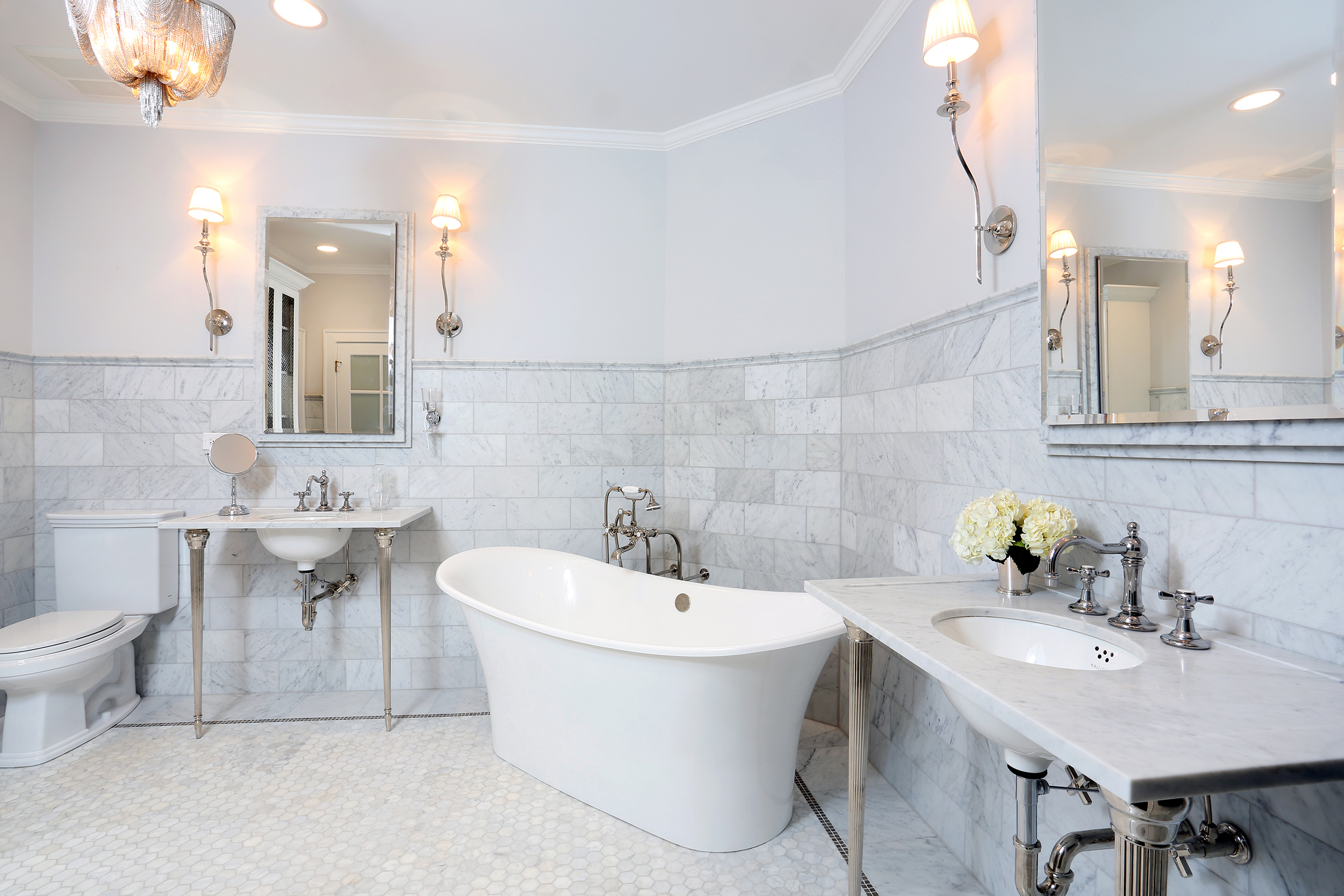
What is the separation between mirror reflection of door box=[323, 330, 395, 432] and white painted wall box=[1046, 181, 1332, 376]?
116 inches

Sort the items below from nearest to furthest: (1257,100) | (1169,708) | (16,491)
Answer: (1169,708) < (1257,100) < (16,491)

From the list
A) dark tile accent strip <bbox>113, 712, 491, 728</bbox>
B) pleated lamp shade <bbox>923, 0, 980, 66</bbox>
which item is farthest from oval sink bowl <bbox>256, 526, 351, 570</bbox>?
pleated lamp shade <bbox>923, 0, 980, 66</bbox>

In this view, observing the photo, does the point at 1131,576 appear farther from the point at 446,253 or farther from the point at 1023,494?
the point at 446,253

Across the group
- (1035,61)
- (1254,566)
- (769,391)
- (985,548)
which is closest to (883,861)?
(985,548)

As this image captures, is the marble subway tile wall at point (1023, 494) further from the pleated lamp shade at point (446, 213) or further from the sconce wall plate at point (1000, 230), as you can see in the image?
the pleated lamp shade at point (446, 213)

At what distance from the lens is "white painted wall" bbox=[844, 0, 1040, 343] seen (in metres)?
1.61

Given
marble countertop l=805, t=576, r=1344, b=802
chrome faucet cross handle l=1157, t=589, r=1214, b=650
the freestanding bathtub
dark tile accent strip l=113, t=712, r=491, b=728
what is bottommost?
dark tile accent strip l=113, t=712, r=491, b=728

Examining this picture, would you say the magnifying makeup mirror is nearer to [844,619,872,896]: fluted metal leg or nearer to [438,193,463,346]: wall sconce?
[438,193,463,346]: wall sconce

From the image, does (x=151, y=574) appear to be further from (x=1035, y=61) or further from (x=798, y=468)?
(x=1035, y=61)

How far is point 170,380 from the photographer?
2.91 m

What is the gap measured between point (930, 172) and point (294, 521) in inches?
108

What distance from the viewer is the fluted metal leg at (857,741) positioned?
139 cm

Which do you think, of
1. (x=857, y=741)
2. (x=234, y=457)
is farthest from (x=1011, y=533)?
(x=234, y=457)

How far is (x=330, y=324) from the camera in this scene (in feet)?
9.78
